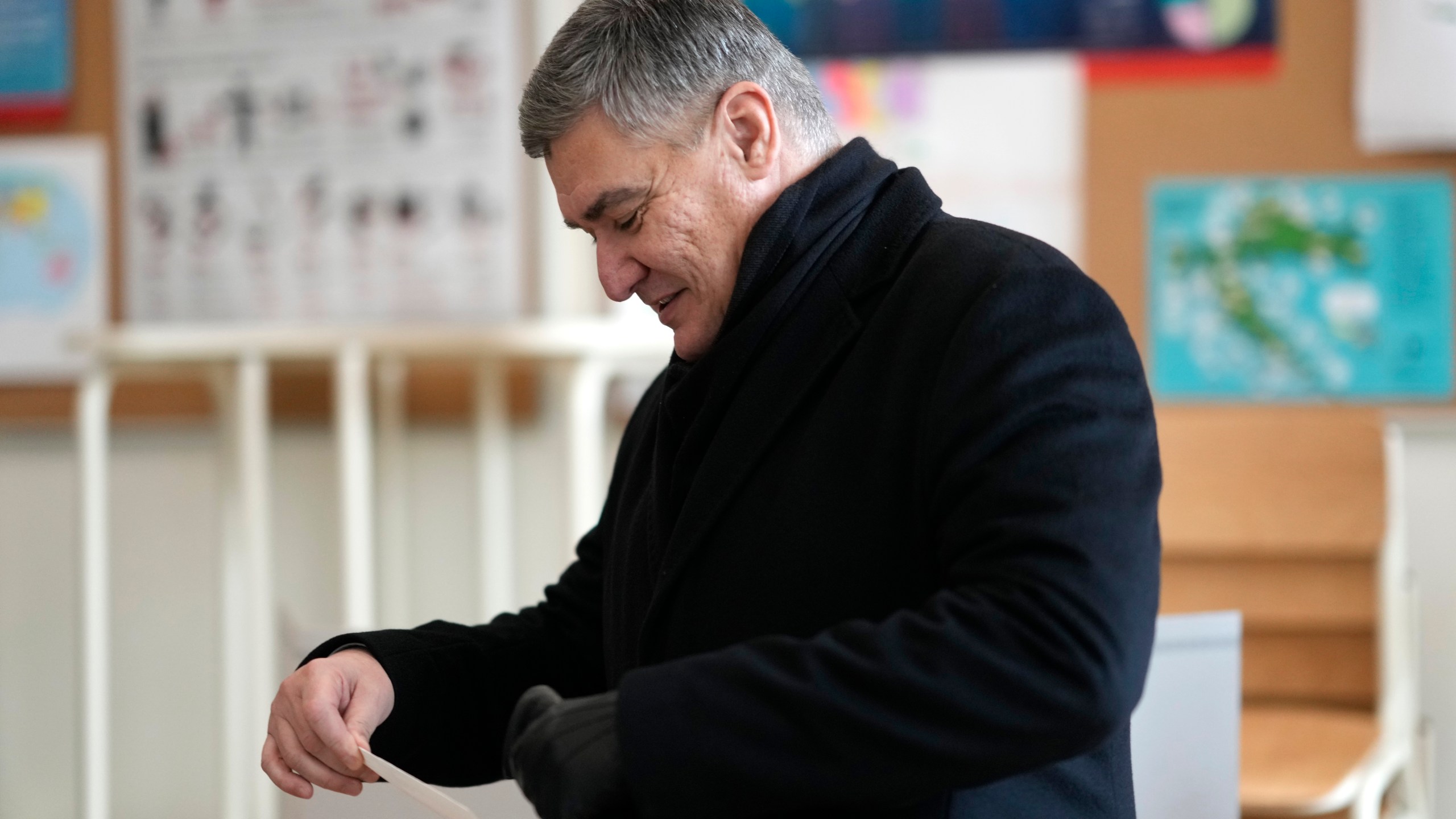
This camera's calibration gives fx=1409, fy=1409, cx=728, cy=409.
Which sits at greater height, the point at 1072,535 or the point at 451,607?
the point at 1072,535

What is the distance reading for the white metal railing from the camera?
6.16ft

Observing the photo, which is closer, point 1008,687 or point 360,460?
point 1008,687

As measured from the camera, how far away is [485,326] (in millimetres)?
1935

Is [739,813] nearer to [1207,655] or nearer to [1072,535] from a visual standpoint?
[1072,535]

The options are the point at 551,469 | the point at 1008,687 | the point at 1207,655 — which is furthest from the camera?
the point at 551,469

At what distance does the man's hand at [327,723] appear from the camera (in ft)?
3.11

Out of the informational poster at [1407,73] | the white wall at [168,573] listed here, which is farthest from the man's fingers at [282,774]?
the informational poster at [1407,73]

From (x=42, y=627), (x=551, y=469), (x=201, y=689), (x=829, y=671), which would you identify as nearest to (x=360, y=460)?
(x=551, y=469)

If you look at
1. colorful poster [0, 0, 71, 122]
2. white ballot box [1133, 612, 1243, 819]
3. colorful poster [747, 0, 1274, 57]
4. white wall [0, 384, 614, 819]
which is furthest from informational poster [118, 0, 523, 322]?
white ballot box [1133, 612, 1243, 819]

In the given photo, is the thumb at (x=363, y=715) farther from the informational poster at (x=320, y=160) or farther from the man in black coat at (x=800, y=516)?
the informational poster at (x=320, y=160)

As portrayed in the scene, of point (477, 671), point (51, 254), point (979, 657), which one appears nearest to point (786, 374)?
point (979, 657)

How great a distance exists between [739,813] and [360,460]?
4.43 ft

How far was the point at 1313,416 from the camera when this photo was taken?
72.1 inches

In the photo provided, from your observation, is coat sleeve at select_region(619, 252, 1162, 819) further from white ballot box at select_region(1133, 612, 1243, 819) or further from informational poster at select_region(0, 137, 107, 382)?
informational poster at select_region(0, 137, 107, 382)
